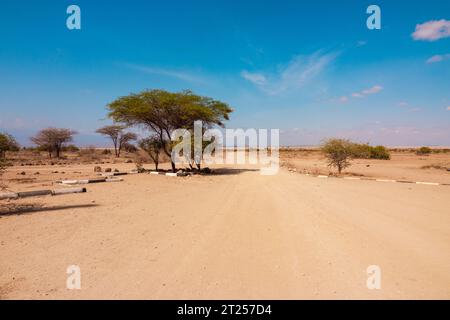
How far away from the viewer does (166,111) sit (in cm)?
2214

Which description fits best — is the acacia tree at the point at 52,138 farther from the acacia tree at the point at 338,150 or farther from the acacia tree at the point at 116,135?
the acacia tree at the point at 338,150

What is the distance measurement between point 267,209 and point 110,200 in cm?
583

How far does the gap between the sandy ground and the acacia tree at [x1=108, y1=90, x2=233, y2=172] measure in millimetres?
12848

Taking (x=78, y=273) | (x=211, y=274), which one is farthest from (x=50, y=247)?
(x=211, y=274)

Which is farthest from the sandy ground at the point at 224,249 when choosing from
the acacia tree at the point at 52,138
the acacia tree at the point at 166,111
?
the acacia tree at the point at 52,138

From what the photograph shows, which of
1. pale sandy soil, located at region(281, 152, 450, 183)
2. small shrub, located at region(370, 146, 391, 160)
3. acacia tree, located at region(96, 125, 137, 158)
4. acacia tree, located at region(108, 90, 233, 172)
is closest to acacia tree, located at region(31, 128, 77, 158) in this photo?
acacia tree, located at region(96, 125, 137, 158)

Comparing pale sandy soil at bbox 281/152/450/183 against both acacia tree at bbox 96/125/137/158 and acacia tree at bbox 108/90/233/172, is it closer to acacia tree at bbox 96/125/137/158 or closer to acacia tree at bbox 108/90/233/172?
acacia tree at bbox 108/90/233/172

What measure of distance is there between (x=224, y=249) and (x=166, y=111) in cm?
1826

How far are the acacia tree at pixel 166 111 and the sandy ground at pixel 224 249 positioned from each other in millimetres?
12848

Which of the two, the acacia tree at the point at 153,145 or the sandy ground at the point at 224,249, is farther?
the acacia tree at the point at 153,145

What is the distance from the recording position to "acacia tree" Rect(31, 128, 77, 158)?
4212cm

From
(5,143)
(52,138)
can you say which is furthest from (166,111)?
(52,138)

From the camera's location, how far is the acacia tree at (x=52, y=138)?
138ft

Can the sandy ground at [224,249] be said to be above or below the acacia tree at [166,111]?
below
